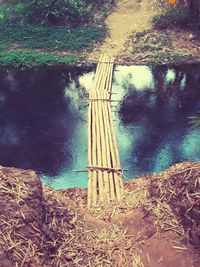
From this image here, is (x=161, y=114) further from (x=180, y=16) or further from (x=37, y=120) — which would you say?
(x=180, y=16)

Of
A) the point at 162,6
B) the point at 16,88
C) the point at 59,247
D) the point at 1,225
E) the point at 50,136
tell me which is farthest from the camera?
the point at 162,6

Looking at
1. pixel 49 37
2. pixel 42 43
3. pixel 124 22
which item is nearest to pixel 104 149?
pixel 42 43

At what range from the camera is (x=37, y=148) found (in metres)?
8.10

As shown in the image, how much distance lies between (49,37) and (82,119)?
4.90 m

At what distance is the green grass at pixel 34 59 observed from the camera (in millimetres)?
11609

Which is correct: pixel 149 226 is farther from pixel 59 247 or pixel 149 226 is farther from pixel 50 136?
pixel 50 136

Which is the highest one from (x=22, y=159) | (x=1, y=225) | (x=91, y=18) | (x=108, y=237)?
(x=91, y=18)

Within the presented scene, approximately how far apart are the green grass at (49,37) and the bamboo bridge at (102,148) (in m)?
2.10

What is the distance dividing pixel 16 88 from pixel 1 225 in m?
7.36

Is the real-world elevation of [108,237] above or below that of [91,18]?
below

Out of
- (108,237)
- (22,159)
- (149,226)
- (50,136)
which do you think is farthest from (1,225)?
(50,136)

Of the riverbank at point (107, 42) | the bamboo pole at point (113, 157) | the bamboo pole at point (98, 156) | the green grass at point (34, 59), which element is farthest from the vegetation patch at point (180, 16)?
the bamboo pole at point (113, 157)

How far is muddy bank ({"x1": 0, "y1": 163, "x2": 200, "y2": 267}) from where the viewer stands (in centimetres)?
374

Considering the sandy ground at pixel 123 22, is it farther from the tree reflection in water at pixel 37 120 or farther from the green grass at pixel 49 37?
the tree reflection in water at pixel 37 120
